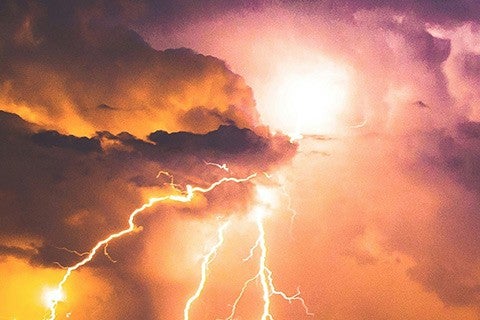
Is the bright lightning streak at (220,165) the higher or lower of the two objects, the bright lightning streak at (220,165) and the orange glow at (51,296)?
the higher

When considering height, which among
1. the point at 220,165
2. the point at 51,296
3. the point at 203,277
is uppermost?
the point at 220,165

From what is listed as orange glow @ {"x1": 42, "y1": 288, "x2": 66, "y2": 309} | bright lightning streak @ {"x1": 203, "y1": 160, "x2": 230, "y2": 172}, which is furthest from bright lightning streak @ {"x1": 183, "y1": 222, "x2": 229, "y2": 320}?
orange glow @ {"x1": 42, "y1": 288, "x2": 66, "y2": 309}

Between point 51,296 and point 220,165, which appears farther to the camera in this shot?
point 220,165

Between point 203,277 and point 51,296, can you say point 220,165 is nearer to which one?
point 203,277

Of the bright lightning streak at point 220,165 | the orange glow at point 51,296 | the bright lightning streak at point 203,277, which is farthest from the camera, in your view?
the bright lightning streak at point 220,165

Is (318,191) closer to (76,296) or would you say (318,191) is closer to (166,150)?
(166,150)

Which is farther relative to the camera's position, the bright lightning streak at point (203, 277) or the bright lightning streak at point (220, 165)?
the bright lightning streak at point (220, 165)

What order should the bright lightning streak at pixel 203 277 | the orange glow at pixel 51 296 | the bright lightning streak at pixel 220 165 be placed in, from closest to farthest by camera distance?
the bright lightning streak at pixel 203 277
the orange glow at pixel 51 296
the bright lightning streak at pixel 220 165

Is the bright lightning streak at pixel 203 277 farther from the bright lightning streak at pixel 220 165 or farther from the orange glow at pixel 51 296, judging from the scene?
the orange glow at pixel 51 296

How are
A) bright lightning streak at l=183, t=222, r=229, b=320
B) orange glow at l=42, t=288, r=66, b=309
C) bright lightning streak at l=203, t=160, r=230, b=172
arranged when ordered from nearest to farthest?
A: bright lightning streak at l=183, t=222, r=229, b=320 → orange glow at l=42, t=288, r=66, b=309 → bright lightning streak at l=203, t=160, r=230, b=172

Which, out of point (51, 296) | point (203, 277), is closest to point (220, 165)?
point (203, 277)

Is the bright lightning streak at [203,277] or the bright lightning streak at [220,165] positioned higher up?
the bright lightning streak at [220,165]

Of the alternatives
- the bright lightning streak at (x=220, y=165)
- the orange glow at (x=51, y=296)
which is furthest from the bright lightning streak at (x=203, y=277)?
the orange glow at (x=51, y=296)

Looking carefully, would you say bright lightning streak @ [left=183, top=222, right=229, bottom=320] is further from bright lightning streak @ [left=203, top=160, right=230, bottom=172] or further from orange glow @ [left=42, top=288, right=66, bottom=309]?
orange glow @ [left=42, top=288, right=66, bottom=309]
